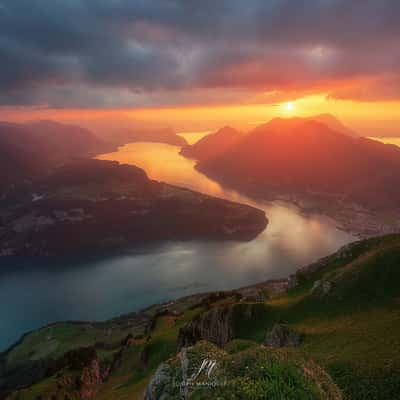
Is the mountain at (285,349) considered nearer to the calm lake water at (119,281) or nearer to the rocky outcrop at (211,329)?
the rocky outcrop at (211,329)

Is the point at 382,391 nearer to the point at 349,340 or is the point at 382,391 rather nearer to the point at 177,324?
the point at 349,340

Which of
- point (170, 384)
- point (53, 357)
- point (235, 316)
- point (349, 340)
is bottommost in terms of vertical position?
point (53, 357)

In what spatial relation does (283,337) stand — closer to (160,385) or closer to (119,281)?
(160,385)

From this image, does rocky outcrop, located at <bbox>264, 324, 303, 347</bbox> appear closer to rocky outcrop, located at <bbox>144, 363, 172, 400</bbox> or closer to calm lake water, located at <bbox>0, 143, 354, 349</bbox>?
rocky outcrop, located at <bbox>144, 363, 172, 400</bbox>

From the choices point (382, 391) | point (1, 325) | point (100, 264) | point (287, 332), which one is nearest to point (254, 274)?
point (100, 264)
